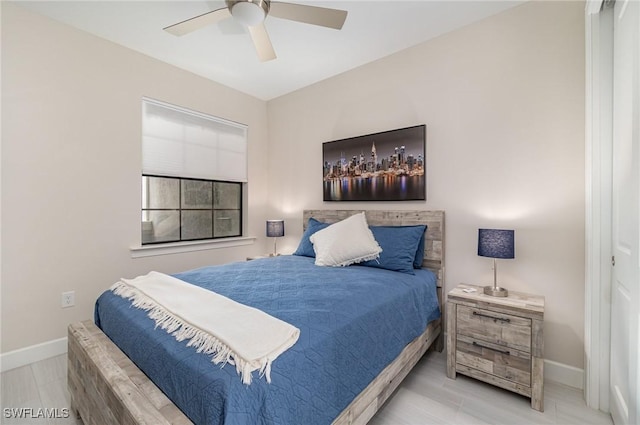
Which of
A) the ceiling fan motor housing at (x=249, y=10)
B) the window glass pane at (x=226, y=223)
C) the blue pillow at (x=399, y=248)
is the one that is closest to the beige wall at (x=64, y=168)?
the window glass pane at (x=226, y=223)

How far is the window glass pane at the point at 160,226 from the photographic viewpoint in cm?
309

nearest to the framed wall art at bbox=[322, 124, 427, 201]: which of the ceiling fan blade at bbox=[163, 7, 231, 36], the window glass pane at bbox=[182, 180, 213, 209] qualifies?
the window glass pane at bbox=[182, 180, 213, 209]

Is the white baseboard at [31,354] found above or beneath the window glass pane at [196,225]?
beneath

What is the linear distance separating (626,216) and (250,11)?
8.02ft

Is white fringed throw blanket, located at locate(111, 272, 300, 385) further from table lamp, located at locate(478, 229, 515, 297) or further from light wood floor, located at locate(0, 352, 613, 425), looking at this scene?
table lamp, located at locate(478, 229, 515, 297)

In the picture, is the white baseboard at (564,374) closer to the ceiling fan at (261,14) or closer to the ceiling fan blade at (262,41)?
the ceiling fan at (261,14)

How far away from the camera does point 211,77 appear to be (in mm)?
3414

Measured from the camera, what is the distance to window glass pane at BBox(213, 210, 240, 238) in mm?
3734

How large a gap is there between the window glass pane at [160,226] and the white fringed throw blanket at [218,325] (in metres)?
1.50

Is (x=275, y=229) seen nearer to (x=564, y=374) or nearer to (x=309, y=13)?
(x=309, y=13)

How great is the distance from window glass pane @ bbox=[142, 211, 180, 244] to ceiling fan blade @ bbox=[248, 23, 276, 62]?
2.06 meters

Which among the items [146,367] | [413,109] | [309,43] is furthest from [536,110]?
[146,367]

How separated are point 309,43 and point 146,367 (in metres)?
2.81

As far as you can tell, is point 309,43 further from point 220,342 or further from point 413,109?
point 220,342
